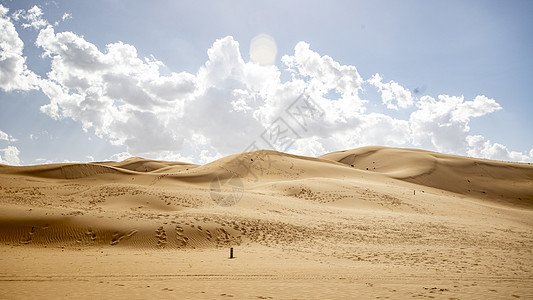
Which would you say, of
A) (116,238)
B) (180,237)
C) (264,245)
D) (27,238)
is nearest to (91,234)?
(116,238)

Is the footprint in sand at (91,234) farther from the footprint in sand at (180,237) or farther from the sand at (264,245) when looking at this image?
the footprint in sand at (180,237)

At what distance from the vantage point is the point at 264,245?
51.6ft

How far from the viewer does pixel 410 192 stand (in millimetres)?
34344

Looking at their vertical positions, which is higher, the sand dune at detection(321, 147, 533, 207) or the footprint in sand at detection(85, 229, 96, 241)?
the sand dune at detection(321, 147, 533, 207)

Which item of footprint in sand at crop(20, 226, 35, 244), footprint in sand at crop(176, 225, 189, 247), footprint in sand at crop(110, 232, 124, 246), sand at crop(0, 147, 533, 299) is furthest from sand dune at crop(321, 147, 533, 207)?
footprint in sand at crop(20, 226, 35, 244)

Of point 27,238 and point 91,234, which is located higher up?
point 91,234

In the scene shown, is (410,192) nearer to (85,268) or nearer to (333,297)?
(333,297)

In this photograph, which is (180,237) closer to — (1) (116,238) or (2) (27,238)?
(1) (116,238)

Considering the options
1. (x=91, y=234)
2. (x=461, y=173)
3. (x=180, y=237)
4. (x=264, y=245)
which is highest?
(x=461, y=173)

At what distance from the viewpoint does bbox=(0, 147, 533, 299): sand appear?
8.28 meters

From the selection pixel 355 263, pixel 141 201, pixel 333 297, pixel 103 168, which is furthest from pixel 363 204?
pixel 103 168

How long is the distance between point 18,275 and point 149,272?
12.2ft

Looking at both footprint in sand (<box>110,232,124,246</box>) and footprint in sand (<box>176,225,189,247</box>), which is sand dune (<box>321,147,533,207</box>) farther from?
footprint in sand (<box>110,232,124,246</box>)

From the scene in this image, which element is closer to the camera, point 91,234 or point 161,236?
point 91,234
